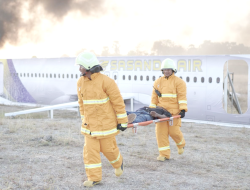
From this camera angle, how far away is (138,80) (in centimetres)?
1691

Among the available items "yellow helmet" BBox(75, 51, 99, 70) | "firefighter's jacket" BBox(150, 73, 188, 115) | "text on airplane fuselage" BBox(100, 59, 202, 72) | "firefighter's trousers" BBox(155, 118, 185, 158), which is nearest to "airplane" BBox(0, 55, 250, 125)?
"text on airplane fuselage" BBox(100, 59, 202, 72)

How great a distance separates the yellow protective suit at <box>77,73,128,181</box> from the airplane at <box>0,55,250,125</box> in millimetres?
8628

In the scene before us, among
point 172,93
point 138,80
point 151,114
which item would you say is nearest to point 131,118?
point 151,114

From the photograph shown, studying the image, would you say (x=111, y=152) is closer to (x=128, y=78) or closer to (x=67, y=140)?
(x=67, y=140)

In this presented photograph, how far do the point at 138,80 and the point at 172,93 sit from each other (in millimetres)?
9698

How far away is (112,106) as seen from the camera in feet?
18.0

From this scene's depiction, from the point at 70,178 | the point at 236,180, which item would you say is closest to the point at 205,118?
the point at 236,180

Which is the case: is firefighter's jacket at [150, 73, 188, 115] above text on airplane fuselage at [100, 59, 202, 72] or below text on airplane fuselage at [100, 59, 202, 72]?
below

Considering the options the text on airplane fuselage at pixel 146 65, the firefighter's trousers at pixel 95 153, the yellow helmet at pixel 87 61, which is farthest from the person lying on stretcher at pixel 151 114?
the text on airplane fuselage at pixel 146 65

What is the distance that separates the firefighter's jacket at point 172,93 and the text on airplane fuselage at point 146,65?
778cm

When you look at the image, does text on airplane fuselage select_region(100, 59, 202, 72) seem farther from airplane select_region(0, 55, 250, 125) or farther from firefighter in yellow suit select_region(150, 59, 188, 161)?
firefighter in yellow suit select_region(150, 59, 188, 161)

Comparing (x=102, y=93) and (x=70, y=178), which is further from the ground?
(x=102, y=93)

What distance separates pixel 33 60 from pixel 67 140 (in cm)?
1510

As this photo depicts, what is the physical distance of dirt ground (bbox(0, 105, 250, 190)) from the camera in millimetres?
5699
